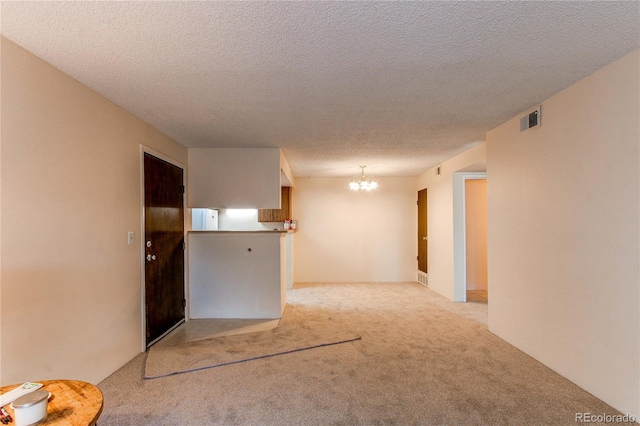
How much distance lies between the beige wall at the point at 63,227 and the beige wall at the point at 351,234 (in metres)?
4.39

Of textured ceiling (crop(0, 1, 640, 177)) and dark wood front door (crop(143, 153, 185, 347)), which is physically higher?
textured ceiling (crop(0, 1, 640, 177))

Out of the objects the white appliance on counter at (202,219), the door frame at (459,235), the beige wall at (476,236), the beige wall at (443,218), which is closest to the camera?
the beige wall at (443,218)

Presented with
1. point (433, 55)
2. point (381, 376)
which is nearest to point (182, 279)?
point (381, 376)

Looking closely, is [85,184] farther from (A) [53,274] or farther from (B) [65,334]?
(B) [65,334]

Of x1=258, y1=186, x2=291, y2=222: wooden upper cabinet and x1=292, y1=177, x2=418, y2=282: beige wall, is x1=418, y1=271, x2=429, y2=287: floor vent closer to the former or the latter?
x1=292, y1=177, x2=418, y2=282: beige wall

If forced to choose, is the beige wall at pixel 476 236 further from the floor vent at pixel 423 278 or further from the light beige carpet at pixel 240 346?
the light beige carpet at pixel 240 346

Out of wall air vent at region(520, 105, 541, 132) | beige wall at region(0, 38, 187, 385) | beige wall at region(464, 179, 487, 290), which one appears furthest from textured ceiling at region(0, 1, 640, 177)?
beige wall at region(464, 179, 487, 290)

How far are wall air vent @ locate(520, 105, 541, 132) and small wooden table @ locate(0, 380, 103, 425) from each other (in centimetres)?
359

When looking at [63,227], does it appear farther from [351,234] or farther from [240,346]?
[351,234]

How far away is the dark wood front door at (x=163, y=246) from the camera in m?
3.42

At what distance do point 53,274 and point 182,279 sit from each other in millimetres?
2273

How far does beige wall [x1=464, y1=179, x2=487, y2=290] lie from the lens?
21.1ft

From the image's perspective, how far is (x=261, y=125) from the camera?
3.52m

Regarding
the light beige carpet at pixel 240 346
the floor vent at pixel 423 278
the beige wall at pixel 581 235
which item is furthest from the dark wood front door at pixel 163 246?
the floor vent at pixel 423 278
